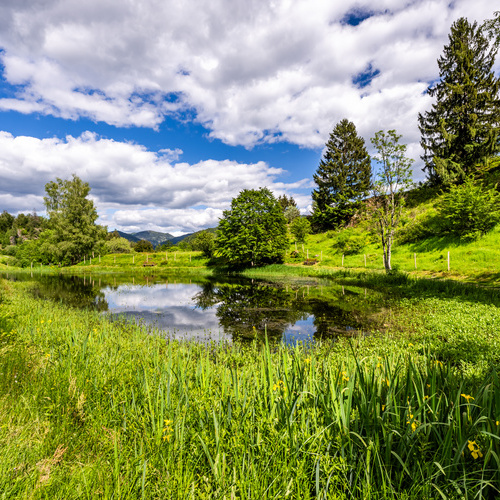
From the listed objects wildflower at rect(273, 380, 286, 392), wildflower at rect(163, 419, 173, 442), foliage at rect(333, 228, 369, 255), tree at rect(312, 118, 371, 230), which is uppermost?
tree at rect(312, 118, 371, 230)

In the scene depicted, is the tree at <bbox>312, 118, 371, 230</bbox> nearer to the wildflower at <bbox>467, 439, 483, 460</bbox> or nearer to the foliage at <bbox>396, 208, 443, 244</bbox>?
the foliage at <bbox>396, 208, 443, 244</bbox>

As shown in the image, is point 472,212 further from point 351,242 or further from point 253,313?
point 253,313

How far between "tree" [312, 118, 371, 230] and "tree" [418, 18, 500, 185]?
17.3 metres

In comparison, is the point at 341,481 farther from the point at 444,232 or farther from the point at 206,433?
the point at 444,232

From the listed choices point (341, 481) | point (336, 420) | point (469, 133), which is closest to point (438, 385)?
point (336, 420)

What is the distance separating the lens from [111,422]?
10.8 feet

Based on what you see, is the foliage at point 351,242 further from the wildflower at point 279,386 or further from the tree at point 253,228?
the wildflower at point 279,386

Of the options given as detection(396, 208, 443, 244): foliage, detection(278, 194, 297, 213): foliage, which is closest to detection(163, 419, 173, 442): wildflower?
detection(396, 208, 443, 244): foliage

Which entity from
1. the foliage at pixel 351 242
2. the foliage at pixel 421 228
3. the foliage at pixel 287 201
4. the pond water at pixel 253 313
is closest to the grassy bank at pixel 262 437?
the pond water at pixel 253 313

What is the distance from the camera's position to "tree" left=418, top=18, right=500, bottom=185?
32.7 m

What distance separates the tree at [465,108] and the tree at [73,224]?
57.6 meters

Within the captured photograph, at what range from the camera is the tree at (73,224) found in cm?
4625

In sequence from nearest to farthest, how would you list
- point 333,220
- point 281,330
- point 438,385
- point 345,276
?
point 438,385 → point 281,330 → point 345,276 → point 333,220

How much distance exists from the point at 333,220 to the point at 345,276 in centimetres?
2840
